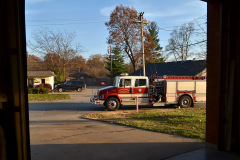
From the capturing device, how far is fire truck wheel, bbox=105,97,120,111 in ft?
45.8

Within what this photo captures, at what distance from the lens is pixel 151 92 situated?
14.6 meters

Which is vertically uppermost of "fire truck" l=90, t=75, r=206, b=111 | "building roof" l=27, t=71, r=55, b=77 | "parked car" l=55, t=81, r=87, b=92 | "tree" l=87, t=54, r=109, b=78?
"tree" l=87, t=54, r=109, b=78

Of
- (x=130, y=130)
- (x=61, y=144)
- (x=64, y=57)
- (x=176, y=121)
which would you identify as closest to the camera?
(x=61, y=144)

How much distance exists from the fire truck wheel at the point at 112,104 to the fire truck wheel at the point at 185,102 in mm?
4452

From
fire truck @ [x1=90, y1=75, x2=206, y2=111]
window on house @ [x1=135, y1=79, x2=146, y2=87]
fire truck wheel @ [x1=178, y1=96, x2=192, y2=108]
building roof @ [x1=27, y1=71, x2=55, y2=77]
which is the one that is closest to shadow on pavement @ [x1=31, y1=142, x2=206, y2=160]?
fire truck @ [x1=90, y1=75, x2=206, y2=111]

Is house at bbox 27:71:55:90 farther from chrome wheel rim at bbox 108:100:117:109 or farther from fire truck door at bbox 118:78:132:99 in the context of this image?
fire truck door at bbox 118:78:132:99

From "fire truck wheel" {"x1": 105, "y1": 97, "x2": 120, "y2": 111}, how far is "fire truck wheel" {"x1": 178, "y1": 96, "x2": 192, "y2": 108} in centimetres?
445

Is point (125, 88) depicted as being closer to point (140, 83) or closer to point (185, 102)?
point (140, 83)

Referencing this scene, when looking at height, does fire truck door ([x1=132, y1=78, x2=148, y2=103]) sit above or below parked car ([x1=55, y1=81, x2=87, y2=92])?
above

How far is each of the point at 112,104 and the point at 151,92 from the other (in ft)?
9.32

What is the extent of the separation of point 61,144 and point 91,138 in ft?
3.40

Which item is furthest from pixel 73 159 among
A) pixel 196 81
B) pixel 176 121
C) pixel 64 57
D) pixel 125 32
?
pixel 125 32
